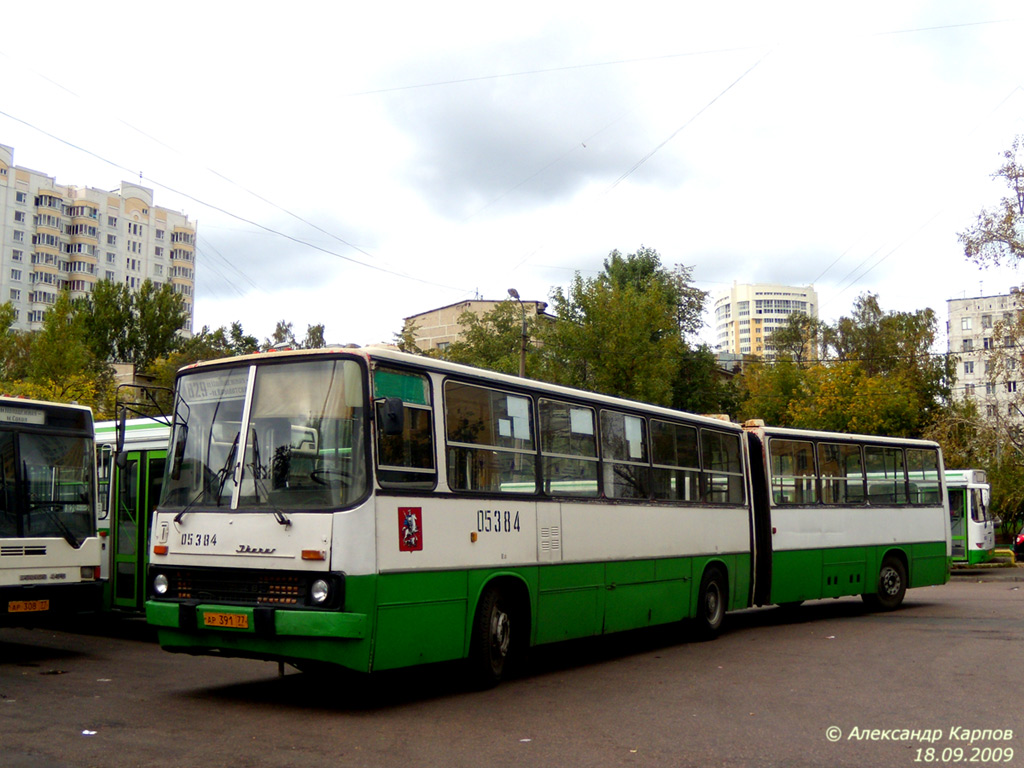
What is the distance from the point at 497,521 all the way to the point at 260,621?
2.56 metres

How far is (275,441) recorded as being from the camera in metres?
8.82

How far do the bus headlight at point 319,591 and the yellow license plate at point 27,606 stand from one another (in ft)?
15.1

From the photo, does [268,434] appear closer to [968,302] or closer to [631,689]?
[631,689]

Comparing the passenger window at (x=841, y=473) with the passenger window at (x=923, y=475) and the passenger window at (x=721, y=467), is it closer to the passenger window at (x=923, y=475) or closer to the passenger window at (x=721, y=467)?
the passenger window at (x=923, y=475)

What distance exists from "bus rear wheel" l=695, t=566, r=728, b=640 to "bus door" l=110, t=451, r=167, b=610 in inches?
282

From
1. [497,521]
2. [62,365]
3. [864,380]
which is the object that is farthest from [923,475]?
[62,365]

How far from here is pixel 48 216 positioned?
110000mm

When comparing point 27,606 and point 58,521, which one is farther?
point 58,521

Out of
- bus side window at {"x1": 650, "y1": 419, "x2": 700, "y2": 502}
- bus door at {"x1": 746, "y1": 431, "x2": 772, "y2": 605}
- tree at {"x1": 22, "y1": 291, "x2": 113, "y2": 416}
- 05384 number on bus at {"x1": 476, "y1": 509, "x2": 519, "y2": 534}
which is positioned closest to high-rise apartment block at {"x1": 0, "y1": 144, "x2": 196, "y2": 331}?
tree at {"x1": 22, "y1": 291, "x2": 113, "y2": 416}

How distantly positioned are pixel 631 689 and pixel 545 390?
312 centimetres

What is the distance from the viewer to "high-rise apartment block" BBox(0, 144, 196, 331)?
107 m

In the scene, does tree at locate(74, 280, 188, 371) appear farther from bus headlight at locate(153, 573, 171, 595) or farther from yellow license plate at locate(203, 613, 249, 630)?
yellow license plate at locate(203, 613, 249, 630)

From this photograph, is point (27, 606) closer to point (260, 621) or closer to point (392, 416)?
point (260, 621)

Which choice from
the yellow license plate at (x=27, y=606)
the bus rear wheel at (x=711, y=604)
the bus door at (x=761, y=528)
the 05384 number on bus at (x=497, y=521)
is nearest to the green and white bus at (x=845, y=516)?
the bus door at (x=761, y=528)
